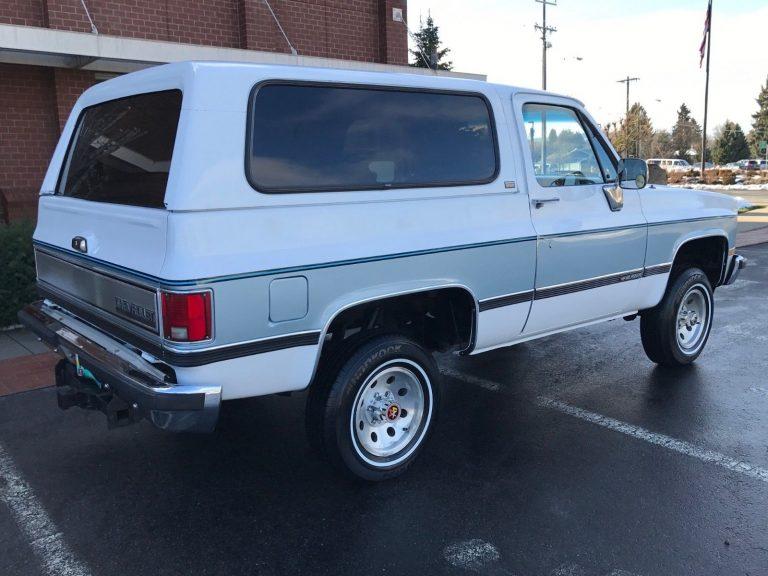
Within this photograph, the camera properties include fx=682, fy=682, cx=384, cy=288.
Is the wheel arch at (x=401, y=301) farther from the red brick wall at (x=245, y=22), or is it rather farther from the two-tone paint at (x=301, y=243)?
the red brick wall at (x=245, y=22)

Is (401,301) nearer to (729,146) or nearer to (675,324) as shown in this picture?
(675,324)

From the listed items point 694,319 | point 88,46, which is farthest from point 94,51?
point 694,319

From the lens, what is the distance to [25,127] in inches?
365

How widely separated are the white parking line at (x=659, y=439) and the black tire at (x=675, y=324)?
117 cm

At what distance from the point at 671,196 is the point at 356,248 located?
10.2ft

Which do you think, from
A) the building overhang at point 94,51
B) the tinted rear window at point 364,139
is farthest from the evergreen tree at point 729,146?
the tinted rear window at point 364,139

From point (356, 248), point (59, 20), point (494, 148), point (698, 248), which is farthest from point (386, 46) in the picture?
point (356, 248)

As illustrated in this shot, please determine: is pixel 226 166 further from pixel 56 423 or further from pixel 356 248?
pixel 56 423

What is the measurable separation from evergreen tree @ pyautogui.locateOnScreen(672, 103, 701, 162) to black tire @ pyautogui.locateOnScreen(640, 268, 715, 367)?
88.6 meters

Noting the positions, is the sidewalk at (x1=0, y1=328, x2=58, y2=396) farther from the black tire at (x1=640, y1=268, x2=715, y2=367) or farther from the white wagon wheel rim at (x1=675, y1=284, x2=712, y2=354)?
the white wagon wheel rim at (x1=675, y1=284, x2=712, y2=354)

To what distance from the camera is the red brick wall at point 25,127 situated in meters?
9.09

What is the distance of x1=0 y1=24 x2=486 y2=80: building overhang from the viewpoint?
25.7 ft

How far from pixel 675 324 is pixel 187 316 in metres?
4.25

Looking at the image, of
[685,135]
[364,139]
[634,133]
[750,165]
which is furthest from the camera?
[685,135]
